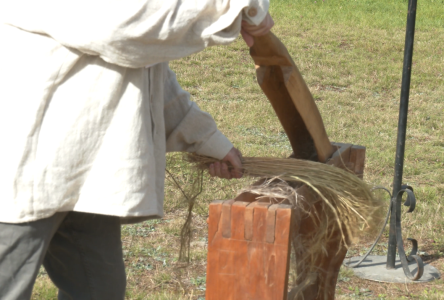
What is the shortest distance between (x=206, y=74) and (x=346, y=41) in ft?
8.67

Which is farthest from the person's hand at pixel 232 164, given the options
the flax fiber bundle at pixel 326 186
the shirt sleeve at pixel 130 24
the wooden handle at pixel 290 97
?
the shirt sleeve at pixel 130 24

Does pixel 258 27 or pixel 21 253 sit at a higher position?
pixel 258 27

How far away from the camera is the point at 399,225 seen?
9.59 feet

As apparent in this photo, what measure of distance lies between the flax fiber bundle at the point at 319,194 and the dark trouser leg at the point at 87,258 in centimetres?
44

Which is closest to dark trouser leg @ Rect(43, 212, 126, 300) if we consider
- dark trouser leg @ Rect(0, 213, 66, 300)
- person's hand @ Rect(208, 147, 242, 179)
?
dark trouser leg @ Rect(0, 213, 66, 300)

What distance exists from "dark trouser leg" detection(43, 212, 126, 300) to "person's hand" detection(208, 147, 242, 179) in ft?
1.34

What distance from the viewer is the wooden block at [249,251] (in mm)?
1507

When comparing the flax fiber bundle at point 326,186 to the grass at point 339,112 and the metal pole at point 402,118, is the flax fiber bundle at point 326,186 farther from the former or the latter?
the metal pole at point 402,118

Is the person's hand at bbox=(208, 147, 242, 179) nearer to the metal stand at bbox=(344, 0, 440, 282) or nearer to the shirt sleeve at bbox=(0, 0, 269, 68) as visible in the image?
the shirt sleeve at bbox=(0, 0, 269, 68)

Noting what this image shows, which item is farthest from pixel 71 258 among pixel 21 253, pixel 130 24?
pixel 130 24

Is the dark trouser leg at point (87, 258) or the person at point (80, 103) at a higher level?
the person at point (80, 103)

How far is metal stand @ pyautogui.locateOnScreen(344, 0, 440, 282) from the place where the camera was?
2.83 metres

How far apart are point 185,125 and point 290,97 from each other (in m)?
0.44

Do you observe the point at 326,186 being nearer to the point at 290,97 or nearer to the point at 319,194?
the point at 319,194
